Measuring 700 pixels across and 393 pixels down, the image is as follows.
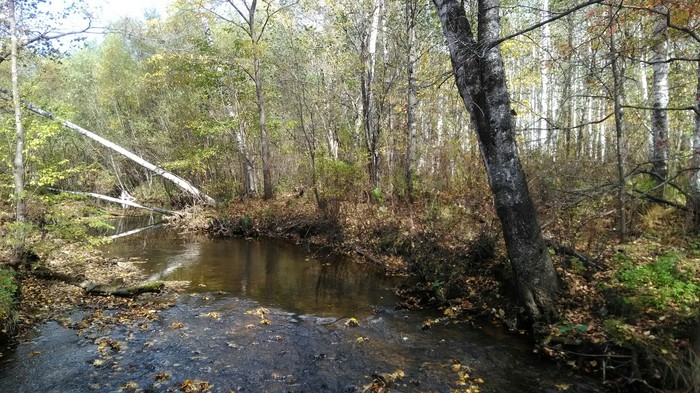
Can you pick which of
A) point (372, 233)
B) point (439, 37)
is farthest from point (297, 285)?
point (439, 37)

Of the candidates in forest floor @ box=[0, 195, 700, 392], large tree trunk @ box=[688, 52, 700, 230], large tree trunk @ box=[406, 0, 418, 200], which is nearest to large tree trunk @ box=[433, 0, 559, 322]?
forest floor @ box=[0, 195, 700, 392]

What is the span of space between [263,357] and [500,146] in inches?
165

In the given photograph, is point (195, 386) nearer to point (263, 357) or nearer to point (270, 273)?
point (263, 357)

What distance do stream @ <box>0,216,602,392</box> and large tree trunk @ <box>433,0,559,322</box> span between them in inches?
34.7

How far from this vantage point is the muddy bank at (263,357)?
4598 millimetres

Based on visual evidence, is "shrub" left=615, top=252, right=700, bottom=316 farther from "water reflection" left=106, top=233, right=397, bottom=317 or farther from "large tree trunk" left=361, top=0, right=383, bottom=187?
"large tree trunk" left=361, top=0, right=383, bottom=187

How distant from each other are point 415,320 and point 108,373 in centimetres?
430

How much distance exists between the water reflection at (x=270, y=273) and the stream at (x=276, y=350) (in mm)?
57

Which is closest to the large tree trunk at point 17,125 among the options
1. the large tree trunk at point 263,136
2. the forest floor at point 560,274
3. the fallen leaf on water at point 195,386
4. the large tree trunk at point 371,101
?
the forest floor at point 560,274

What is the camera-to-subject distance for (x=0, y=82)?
1491 centimetres

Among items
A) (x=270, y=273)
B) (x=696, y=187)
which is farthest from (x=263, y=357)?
(x=696, y=187)

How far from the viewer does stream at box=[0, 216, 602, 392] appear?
4617mm

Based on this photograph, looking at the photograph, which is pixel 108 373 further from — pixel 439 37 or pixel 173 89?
pixel 173 89

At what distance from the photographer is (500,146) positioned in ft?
18.0
